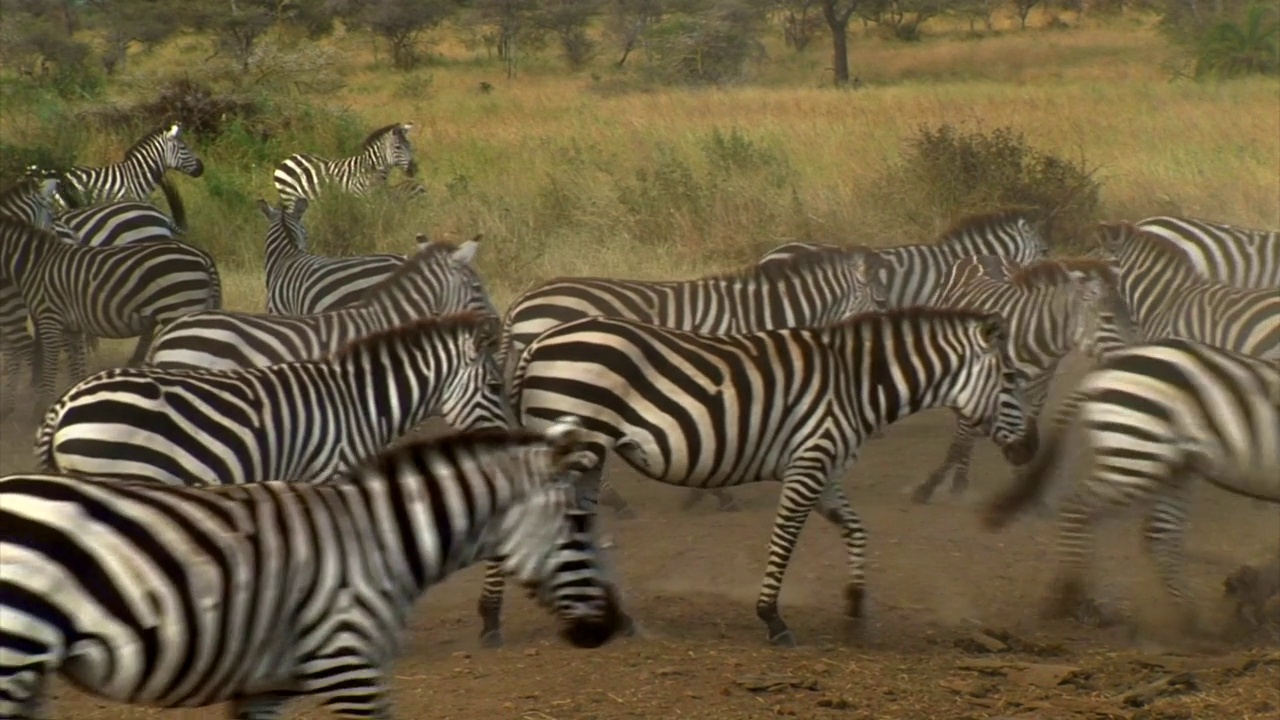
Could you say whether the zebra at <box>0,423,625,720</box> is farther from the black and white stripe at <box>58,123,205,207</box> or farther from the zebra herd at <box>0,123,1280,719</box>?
the black and white stripe at <box>58,123,205,207</box>

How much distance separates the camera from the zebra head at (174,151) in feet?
46.1

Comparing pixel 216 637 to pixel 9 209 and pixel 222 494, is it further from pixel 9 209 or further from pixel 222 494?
pixel 9 209

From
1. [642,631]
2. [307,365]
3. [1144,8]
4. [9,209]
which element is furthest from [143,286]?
[1144,8]

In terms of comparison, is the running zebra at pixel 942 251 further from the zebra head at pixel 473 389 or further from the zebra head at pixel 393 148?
the zebra head at pixel 393 148

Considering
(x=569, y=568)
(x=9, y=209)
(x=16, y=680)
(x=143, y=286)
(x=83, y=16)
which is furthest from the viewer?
(x=83, y=16)

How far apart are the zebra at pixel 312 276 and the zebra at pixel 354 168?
4497 mm

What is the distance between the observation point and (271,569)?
3.71 metres

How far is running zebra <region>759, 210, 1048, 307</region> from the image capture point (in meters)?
9.64

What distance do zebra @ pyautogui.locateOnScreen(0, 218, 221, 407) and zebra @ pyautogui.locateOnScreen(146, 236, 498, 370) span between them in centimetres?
158

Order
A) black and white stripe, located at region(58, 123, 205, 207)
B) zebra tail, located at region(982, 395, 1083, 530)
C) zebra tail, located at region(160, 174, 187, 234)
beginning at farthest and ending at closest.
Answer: black and white stripe, located at region(58, 123, 205, 207) < zebra tail, located at region(160, 174, 187, 234) < zebra tail, located at region(982, 395, 1083, 530)

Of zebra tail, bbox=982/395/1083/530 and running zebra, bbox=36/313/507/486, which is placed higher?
running zebra, bbox=36/313/507/486

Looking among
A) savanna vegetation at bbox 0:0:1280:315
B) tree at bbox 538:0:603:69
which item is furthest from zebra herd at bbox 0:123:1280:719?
tree at bbox 538:0:603:69

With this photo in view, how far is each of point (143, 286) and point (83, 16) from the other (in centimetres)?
2428

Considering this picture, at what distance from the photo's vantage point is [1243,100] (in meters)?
20.0
